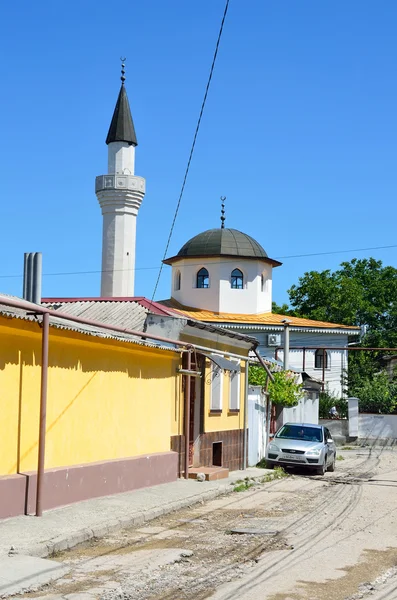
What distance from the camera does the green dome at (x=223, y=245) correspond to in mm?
54250

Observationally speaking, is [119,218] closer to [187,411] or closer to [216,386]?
[216,386]

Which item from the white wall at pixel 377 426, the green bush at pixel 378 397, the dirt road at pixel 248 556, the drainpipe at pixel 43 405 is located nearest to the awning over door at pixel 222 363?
the dirt road at pixel 248 556

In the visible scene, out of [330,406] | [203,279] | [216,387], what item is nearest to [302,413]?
[330,406]

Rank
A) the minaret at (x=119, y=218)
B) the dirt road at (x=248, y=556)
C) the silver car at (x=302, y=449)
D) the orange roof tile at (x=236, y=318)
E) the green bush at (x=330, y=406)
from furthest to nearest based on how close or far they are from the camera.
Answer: the orange roof tile at (x=236, y=318), the green bush at (x=330, y=406), the minaret at (x=119, y=218), the silver car at (x=302, y=449), the dirt road at (x=248, y=556)

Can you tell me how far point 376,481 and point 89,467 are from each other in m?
10.6

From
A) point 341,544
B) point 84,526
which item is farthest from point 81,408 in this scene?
point 341,544

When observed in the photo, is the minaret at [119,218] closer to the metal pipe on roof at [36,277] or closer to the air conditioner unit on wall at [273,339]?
the air conditioner unit on wall at [273,339]

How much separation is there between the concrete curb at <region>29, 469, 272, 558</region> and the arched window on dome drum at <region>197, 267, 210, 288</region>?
119 feet

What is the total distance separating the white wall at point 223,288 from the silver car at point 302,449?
87.1 feet

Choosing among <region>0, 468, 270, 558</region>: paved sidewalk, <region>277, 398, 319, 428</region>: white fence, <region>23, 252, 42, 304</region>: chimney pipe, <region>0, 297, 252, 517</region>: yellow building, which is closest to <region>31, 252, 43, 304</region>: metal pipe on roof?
<region>23, 252, 42, 304</region>: chimney pipe

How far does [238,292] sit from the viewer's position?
54.0 metres

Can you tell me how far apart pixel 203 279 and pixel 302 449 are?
30.0 m

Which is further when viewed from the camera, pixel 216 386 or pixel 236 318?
pixel 236 318

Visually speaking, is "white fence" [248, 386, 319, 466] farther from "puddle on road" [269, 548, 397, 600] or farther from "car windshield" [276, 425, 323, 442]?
"puddle on road" [269, 548, 397, 600]
